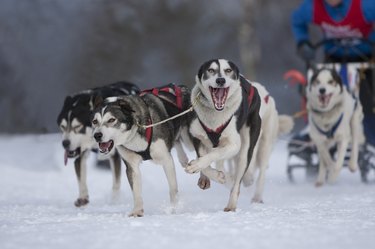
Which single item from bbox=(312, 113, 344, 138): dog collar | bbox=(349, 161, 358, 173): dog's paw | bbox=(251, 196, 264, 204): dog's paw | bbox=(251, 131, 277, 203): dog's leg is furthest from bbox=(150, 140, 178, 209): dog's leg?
bbox=(349, 161, 358, 173): dog's paw

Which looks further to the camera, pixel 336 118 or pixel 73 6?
pixel 73 6

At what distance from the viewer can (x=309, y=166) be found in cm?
754

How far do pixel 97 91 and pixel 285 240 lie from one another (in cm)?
265

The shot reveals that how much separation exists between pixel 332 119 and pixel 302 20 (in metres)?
1.03

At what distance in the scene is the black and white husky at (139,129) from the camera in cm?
438

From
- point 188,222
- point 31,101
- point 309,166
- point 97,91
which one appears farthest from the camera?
point 31,101

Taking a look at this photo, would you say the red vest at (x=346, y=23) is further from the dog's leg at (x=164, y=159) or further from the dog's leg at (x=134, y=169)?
the dog's leg at (x=134, y=169)

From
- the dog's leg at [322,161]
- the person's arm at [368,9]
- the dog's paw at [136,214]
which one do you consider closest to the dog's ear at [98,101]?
the dog's paw at [136,214]

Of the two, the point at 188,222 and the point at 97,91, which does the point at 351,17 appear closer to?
the point at 97,91

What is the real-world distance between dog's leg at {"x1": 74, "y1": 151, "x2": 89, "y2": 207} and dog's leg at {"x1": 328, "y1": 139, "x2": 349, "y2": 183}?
2.13 meters

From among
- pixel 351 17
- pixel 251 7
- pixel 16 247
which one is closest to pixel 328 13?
pixel 351 17

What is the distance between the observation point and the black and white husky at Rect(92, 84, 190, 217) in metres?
4.38

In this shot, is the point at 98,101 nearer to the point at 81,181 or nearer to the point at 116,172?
the point at 81,181

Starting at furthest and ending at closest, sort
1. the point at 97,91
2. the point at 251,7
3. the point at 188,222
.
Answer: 1. the point at 251,7
2. the point at 97,91
3. the point at 188,222
